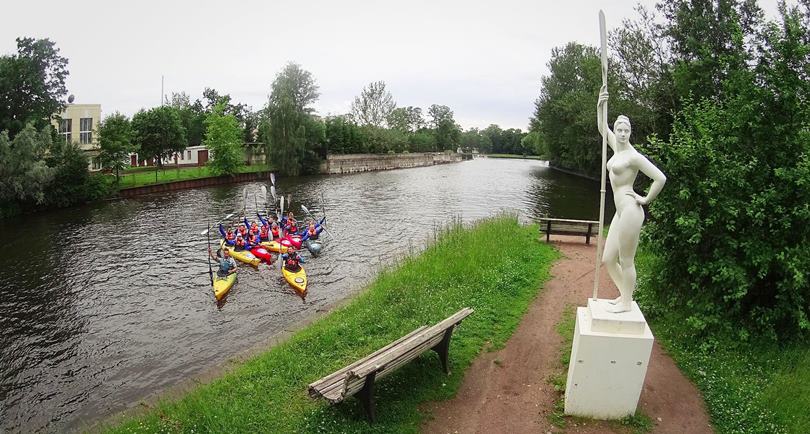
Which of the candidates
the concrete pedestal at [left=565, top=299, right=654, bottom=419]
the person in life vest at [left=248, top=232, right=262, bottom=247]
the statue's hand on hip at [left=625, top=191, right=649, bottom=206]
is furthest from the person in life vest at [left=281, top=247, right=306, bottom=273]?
the statue's hand on hip at [left=625, top=191, right=649, bottom=206]

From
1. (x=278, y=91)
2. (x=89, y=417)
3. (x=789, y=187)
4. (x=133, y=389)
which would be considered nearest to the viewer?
(x=789, y=187)

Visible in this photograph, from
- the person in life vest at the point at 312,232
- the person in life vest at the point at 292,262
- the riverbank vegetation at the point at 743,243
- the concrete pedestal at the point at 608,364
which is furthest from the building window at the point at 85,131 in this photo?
the concrete pedestal at the point at 608,364

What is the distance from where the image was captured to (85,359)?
1487 centimetres

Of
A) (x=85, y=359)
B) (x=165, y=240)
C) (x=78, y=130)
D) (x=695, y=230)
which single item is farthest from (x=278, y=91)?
(x=695, y=230)

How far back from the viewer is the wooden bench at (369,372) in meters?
7.59

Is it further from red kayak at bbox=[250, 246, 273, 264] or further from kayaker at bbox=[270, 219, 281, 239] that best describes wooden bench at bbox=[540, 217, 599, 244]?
kayaker at bbox=[270, 219, 281, 239]

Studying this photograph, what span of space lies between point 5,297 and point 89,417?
36.9ft

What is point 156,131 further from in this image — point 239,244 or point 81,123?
point 239,244

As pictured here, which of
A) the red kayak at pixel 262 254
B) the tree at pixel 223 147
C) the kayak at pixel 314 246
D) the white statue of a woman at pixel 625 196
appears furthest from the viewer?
the tree at pixel 223 147

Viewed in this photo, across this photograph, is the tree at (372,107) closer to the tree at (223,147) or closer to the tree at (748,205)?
the tree at (223,147)

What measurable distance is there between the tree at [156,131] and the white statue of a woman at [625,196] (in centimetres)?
5939

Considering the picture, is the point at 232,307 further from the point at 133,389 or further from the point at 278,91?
the point at 278,91

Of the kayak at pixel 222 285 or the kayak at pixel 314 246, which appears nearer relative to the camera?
the kayak at pixel 222 285

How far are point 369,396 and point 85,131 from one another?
223 ft
